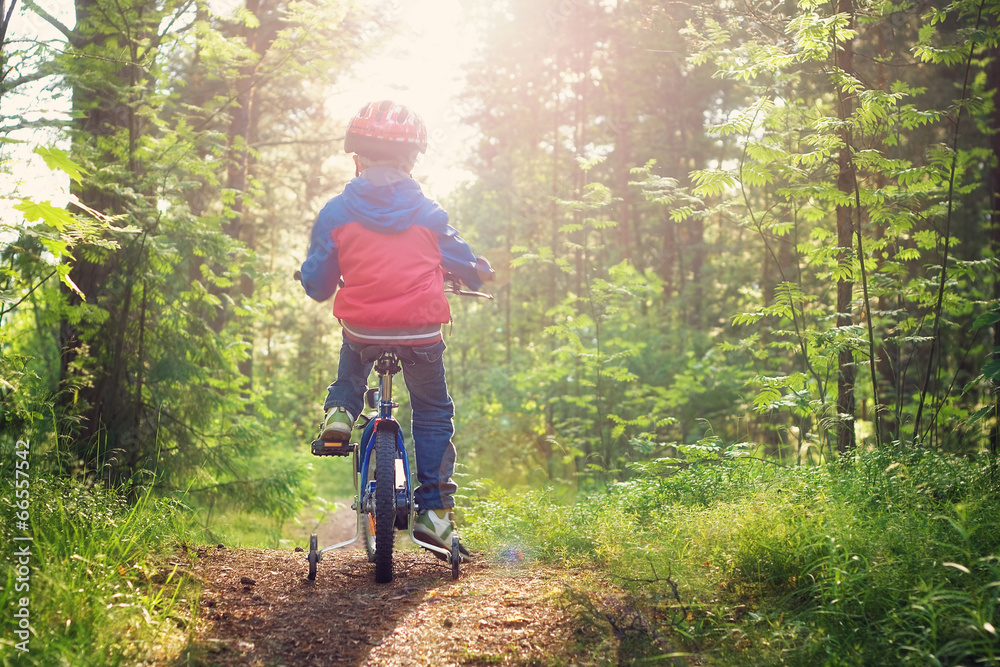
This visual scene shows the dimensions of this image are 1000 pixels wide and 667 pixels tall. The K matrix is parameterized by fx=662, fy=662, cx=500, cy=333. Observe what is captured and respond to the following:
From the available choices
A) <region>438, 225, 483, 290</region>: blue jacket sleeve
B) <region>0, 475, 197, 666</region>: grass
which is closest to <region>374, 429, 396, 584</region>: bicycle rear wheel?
<region>0, 475, 197, 666</region>: grass

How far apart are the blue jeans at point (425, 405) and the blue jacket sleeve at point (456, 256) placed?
0.43 meters

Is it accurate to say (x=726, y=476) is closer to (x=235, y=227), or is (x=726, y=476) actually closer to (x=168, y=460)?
(x=168, y=460)

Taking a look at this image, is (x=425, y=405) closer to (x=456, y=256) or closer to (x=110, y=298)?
(x=456, y=256)

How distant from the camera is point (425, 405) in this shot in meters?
3.80

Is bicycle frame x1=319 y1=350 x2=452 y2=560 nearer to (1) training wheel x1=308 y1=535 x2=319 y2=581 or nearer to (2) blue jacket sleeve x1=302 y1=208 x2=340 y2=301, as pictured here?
(1) training wheel x1=308 y1=535 x2=319 y2=581

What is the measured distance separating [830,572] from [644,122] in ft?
51.5

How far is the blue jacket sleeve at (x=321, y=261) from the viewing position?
3.60m

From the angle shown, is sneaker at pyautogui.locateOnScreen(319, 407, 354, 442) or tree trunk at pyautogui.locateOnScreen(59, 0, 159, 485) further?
tree trunk at pyautogui.locateOnScreen(59, 0, 159, 485)

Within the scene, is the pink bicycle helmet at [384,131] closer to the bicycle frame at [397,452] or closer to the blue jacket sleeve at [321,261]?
the blue jacket sleeve at [321,261]

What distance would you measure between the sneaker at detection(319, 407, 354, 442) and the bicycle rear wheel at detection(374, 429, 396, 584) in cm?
17

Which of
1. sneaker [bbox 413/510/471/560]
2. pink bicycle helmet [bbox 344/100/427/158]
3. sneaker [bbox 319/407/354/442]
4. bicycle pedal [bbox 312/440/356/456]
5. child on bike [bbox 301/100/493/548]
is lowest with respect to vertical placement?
sneaker [bbox 413/510/471/560]

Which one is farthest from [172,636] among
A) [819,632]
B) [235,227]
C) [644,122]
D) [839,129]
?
[644,122]

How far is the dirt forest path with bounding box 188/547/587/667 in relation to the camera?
2377 mm

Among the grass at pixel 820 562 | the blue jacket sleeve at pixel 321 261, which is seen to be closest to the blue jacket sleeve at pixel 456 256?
the blue jacket sleeve at pixel 321 261
